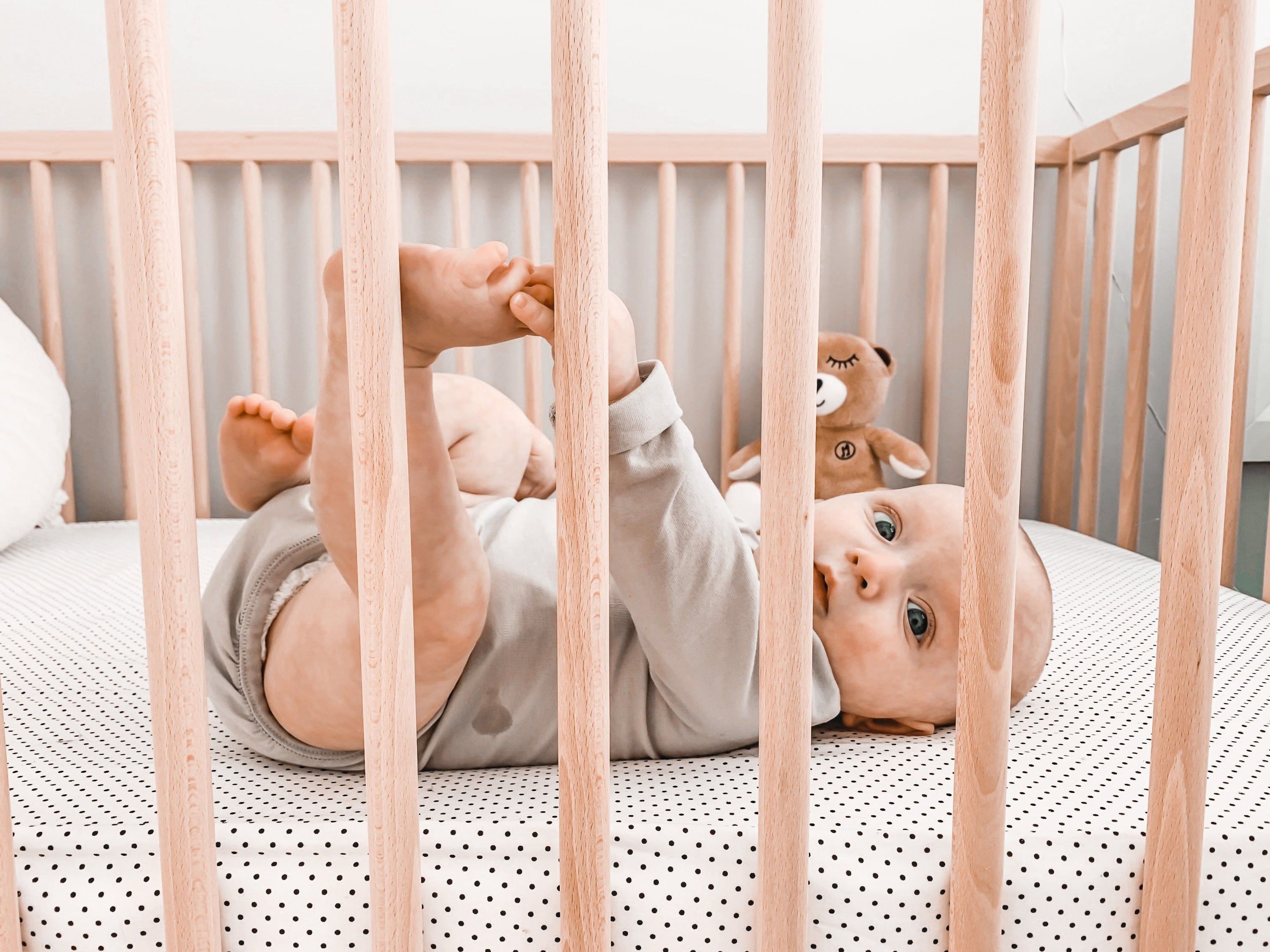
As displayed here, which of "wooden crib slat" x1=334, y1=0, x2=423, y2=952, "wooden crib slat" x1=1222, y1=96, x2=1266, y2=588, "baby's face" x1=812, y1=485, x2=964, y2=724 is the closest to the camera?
"wooden crib slat" x1=334, y1=0, x2=423, y2=952

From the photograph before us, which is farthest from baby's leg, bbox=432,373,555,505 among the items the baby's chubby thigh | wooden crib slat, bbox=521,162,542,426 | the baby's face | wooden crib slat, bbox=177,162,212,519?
the baby's face

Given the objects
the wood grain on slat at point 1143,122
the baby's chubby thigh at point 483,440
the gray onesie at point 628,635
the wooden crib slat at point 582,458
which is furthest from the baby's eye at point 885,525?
the wood grain on slat at point 1143,122

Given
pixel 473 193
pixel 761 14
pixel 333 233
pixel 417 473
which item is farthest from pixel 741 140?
pixel 417 473

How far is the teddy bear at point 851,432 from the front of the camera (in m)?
1.30

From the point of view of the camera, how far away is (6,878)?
0.45 metres

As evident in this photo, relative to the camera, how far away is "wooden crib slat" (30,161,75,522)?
4.11ft

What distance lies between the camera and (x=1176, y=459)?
1.50ft

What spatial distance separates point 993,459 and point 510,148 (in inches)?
41.0

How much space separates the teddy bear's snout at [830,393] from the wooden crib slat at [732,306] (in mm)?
133

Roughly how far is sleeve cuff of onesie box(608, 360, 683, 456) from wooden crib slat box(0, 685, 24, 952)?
33cm

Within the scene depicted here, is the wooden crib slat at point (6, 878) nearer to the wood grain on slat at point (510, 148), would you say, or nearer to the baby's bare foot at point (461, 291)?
the baby's bare foot at point (461, 291)

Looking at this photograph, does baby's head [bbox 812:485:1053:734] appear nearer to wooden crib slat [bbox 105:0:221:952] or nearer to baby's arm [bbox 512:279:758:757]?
baby's arm [bbox 512:279:758:757]

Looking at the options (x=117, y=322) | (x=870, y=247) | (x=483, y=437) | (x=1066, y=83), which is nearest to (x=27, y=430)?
(x=117, y=322)

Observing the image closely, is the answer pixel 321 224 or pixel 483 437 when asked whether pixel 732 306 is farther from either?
pixel 321 224
